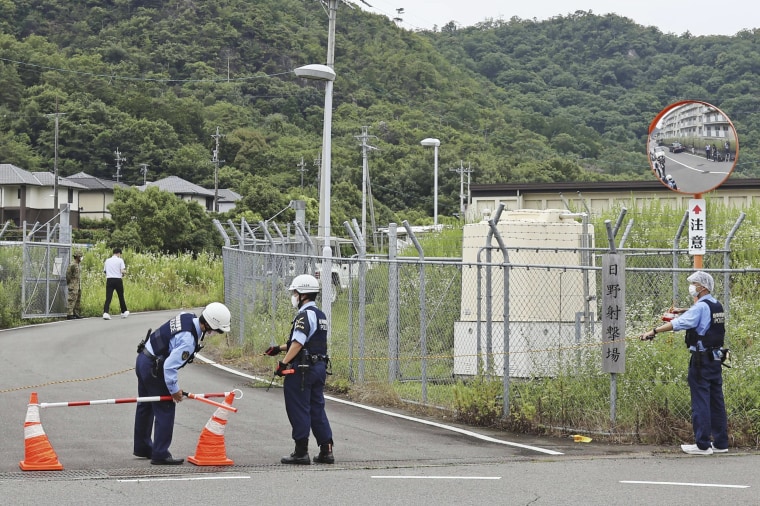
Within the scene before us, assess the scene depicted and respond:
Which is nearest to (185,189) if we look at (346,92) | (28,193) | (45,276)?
(28,193)

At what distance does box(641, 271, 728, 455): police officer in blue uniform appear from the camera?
1020 centimetres

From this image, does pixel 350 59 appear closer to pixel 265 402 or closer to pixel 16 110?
pixel 16 110

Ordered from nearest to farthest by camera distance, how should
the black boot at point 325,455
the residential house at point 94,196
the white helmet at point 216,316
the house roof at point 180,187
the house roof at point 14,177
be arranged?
the white helmet at point 216,316
the black boot at point 325,455
the house roof at point 14,177
the house roof at point 180,187
the residential house at point 94,196

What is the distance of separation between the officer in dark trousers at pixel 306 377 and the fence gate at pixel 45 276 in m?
16.6

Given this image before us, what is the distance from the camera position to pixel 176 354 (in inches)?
362

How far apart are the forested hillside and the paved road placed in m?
54.1

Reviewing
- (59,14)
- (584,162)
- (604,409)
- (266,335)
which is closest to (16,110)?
(59,14)

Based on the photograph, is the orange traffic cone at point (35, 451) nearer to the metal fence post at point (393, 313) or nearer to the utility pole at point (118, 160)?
the metal fence post at point (393, 313)

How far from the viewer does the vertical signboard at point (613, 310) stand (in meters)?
11.4

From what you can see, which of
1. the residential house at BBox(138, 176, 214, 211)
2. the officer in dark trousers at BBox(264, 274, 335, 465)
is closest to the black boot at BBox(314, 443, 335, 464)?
the officer in dark trousers at BBox(264, 274, 335, 465)

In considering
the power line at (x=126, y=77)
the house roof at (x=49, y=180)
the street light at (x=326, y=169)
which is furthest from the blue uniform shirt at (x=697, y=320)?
the power line at (x=126, y=77)

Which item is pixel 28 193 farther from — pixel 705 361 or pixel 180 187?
pixel 705 361

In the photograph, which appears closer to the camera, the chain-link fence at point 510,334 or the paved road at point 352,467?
the paved road at point 352,467

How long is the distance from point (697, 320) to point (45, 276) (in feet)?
62.7
